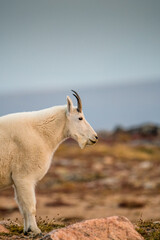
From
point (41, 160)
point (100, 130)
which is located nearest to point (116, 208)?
point (41, 160)

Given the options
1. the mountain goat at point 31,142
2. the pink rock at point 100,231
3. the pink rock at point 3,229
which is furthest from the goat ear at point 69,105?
the pink rock at point 3,229

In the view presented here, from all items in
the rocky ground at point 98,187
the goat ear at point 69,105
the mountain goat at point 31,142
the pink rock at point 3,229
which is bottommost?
the rocky ground at point 98,187

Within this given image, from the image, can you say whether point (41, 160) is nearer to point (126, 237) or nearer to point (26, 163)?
point (26, 163)

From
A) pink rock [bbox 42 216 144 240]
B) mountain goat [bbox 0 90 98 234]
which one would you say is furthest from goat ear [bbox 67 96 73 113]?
pink rock [bbox 42 216 144 240]

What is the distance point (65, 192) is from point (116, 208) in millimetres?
7227

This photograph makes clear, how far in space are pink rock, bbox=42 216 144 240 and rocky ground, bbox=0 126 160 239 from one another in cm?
744

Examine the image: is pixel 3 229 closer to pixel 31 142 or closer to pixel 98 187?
pixel 31 142

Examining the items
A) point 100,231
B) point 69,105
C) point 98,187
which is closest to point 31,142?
point 69,105

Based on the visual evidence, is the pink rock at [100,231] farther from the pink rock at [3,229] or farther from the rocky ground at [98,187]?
the rocky ground at [98,187]

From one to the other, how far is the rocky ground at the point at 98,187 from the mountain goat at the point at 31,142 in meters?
7.10

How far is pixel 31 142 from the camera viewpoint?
8.80 m

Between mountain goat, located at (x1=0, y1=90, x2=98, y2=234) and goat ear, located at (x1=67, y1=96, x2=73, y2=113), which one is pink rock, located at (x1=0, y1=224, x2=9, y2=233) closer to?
mountain goat, located at (x1=0, y1=90, x2=98, y2=234)

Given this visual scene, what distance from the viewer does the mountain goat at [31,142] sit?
857 cm

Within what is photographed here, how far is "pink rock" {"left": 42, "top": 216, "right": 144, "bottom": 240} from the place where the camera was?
7.73m
